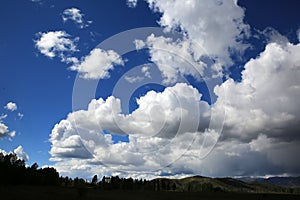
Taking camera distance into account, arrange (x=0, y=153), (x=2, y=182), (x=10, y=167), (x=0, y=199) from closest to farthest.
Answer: (x=0, y=199)
(x=2, y=182)
(x=10, y=167)
(x=0, y=153)

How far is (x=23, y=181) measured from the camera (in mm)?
137875

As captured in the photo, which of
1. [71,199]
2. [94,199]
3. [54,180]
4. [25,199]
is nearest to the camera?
[25,199]

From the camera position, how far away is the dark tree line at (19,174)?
125 m

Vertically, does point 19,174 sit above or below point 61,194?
above

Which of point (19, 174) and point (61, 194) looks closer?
point (61, 194)

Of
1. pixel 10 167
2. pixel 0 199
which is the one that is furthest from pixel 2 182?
pixel 0 199

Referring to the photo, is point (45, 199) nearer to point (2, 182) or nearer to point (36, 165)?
point (2, 182)

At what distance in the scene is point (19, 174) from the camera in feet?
436

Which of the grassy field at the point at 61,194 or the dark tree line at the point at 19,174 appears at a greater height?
the dark tree line at the point at 19,174

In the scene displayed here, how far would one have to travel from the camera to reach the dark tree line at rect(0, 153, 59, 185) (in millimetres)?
125000

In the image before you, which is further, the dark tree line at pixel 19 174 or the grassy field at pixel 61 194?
the dark tree line at pixel 19 174

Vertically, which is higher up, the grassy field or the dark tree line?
the dark tree line

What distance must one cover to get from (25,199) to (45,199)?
451cm

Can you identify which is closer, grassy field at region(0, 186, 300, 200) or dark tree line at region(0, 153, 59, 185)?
grassy field at region(0, 186, 300, 200)
